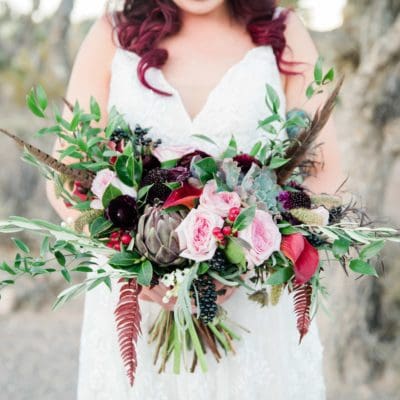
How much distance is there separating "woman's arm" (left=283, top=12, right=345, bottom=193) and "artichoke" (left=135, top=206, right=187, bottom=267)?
0.66 m

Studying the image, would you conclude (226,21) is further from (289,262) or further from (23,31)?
(23,31)

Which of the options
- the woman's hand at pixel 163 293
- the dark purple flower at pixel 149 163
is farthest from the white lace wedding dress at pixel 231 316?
the dark purple flower at pixel 149 163

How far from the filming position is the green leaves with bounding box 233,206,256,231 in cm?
134

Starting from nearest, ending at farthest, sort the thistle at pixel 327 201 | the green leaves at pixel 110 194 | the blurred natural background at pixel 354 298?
the green leaves at pixel 110 194 → the thistle at pixel 327 201 → the blurred natural background at pixel 354 298

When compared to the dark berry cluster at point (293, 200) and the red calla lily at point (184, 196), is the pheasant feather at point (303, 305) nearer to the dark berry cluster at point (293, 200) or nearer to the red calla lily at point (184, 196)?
the dark berry cluster at point (293, 200)

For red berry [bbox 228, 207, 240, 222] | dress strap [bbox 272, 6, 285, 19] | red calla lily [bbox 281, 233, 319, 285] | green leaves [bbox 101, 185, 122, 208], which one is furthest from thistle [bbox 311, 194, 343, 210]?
dress strap [bbox 272, 6, 285, 19]

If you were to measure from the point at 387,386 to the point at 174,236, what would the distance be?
3129 millimetres

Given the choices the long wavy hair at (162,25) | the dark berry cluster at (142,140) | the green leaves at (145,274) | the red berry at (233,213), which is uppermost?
the long wavy hair at (162,25)

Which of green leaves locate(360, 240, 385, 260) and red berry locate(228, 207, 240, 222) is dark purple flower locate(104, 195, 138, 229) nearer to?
red berry locate(228, 207, 240, 222)

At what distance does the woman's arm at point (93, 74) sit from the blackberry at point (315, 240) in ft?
2.54

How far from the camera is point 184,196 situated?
145cm

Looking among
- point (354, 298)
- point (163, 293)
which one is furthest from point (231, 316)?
point (354, 298)

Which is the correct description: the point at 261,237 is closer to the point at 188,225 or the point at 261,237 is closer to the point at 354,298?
the point at 188,225

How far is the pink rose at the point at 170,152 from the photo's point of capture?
1.57 metres
